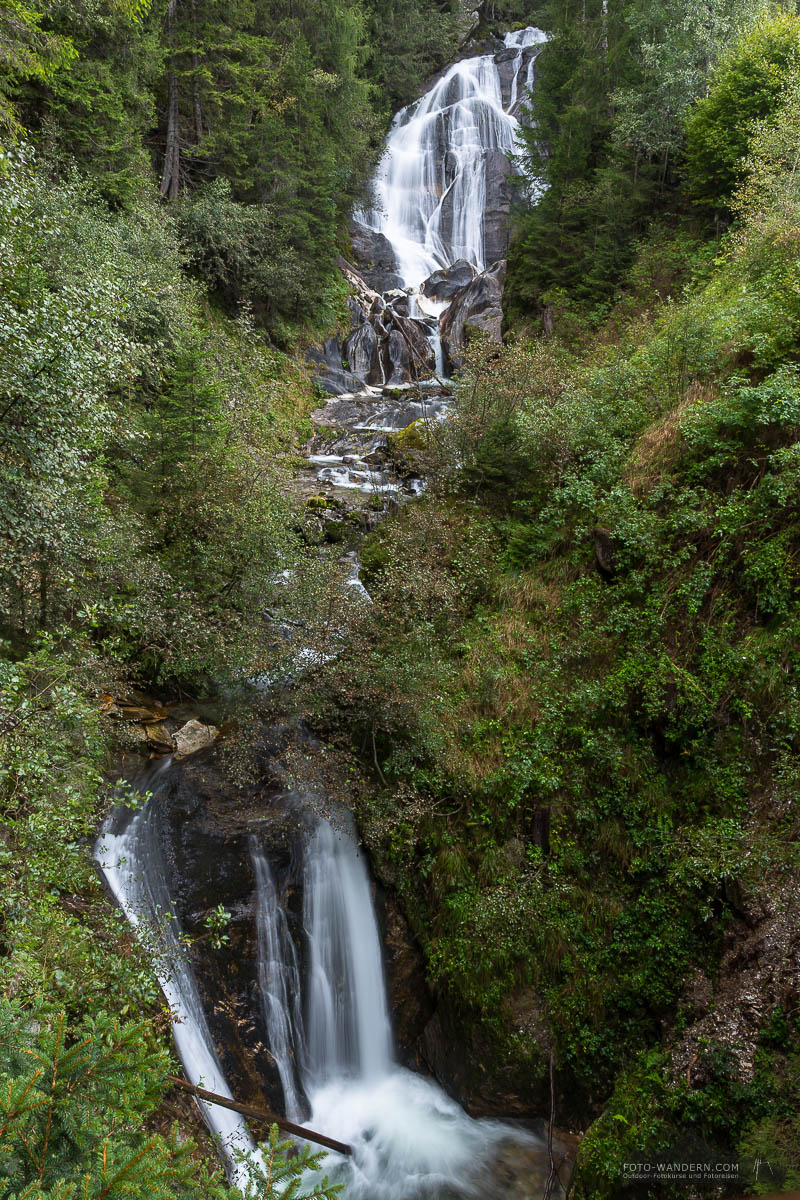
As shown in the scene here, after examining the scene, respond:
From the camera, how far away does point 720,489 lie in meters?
7.36

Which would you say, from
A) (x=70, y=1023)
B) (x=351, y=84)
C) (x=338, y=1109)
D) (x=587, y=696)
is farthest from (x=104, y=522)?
(x=351, y=84)

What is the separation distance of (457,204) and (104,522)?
31922 millimetres

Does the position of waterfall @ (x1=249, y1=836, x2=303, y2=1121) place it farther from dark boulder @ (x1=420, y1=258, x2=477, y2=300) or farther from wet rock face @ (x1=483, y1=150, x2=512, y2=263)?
wet rock face @ (x1=483, y1=150, x2=512, y2=263)

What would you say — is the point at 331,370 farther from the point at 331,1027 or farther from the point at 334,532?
the point at 331,1027

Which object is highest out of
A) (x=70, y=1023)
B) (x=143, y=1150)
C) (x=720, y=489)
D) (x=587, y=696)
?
(x=720, y=489)

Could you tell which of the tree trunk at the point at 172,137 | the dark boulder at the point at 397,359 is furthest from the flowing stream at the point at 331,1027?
the dark boulder at the point at 397,359

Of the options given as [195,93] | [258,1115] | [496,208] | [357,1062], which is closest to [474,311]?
[496,208]

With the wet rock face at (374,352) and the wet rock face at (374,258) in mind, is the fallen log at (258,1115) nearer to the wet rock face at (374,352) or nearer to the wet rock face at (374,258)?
the wet rock face at (374,352)

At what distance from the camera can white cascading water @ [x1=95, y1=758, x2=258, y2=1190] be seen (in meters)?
5.54

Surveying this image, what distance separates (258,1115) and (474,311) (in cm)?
2550

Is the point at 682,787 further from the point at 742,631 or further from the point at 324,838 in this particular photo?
the point at 324,838

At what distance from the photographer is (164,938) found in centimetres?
625

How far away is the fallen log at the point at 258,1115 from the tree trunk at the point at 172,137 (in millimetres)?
20586

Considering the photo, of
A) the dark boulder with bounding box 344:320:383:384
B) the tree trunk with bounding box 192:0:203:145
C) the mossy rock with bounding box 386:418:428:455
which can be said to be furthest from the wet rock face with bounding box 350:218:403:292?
the mossy rock with bounding box 386:418:428:455
